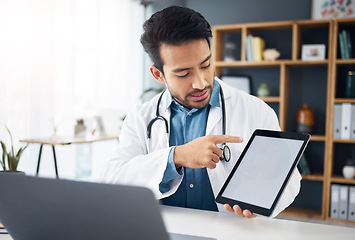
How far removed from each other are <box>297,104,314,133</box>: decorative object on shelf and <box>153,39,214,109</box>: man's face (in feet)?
8.87

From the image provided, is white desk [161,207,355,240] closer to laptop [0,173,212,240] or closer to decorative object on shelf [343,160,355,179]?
laptop [0,173,212,240]

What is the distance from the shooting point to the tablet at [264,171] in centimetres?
97

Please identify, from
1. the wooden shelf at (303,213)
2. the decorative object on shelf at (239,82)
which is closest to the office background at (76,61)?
the wooden shelf at (303,213)

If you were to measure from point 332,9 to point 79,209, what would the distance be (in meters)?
3.87

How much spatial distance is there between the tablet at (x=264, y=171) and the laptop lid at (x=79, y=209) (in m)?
0.40

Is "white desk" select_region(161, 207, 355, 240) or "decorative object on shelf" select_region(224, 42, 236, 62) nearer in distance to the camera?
"white desk" select_region(161, 207, 355, 240)

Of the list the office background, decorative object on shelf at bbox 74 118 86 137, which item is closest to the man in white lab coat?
the office background

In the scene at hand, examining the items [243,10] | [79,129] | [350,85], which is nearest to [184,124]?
[79,129]

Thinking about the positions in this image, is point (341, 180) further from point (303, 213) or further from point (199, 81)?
point (199, 81)

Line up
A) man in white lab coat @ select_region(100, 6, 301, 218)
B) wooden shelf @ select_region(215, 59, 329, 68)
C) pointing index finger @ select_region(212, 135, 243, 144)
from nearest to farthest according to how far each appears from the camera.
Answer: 1. pointing index finger @ select_region(212, 135, 243, 144)
2. man in white lab coat @ select_region(100, 6, 301, 218)
3. wooden shelf @ select_region(215, 59, 329, 68)

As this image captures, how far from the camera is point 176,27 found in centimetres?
129

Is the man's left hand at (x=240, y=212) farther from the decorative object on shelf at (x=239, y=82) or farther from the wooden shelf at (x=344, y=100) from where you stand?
the decorative object on shelf at (x=239, y=82)

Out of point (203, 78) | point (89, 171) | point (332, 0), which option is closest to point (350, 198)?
point (332, 0)

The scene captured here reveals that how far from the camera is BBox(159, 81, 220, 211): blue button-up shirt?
4.64ft
